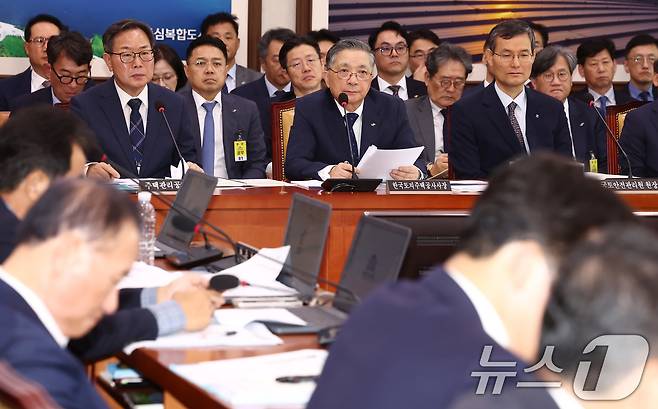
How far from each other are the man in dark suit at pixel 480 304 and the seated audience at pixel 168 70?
533 centimetres

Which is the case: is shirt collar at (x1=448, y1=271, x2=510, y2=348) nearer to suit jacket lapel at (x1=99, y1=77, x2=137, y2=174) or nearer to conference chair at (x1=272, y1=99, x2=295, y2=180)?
suit jacket lapel at (x1=99, y1=77, x2=137, y2=174)

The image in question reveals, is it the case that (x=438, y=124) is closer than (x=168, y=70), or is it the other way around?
(x=438, y=124)

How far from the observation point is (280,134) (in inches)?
219

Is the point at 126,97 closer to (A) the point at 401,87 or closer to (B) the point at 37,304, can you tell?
(A) the point at 401,87

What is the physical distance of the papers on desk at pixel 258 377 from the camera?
1941mm

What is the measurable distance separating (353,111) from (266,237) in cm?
149

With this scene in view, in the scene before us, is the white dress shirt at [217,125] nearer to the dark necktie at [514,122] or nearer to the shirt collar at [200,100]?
the shirt collar at [200,100]

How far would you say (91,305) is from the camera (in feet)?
5.33

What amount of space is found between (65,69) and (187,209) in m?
2.67

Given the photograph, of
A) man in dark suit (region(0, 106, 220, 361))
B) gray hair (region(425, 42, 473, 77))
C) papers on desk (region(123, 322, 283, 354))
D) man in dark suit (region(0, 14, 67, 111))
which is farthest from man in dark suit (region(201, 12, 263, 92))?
papers on desk (region(123, 322, 283, 354))

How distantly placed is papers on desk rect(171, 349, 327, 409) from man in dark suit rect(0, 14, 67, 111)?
4.74 meters

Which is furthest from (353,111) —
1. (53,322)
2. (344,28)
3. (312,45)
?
(53,322)

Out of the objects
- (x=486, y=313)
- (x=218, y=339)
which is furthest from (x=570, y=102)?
(x=486, y=313)

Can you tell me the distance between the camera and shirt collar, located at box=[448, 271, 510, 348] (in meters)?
1.31
